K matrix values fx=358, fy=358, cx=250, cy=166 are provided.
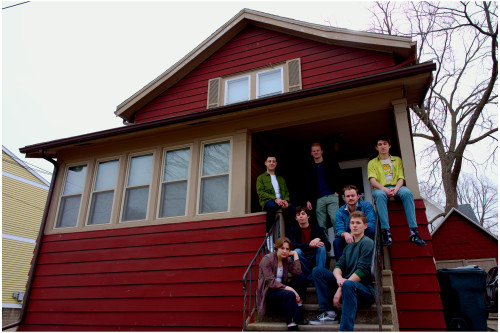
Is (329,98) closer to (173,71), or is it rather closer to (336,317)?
(336,317)

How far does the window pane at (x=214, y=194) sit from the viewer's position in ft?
20.8

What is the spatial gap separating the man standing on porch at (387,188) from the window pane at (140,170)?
14.0 feet

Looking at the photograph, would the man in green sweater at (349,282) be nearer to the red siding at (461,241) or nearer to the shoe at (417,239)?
the shoe at (417,239)

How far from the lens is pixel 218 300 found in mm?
5660

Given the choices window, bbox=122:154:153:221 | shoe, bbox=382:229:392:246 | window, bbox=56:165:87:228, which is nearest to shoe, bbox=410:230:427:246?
shoe, bbox=382:229:392:246

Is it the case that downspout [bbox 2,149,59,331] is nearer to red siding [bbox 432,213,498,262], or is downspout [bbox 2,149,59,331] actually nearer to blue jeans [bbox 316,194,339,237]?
blue jeans [bbox 316,194,339,237]

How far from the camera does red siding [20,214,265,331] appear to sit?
18.8 ft

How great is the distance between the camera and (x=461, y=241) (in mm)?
10703

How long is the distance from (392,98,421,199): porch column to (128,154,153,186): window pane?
4.61 meters

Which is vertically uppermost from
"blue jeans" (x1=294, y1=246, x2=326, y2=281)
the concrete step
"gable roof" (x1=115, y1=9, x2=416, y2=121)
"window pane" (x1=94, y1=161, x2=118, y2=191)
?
"gable roof" (x1=115, y1=9, x2=416, y2=121)

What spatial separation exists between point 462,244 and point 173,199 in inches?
351

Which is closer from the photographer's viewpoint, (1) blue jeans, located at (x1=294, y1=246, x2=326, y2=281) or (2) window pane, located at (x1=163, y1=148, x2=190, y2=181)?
(1) blue jeans, located at (x1=294, y1=246, x2=326, y2=281)

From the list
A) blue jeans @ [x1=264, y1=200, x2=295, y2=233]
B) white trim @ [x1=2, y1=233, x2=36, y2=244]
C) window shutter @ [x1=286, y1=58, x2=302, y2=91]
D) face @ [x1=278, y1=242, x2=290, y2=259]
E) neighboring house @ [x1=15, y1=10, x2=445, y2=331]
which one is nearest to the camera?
face @ [x1=278, y1=242, x2=290, y2=259]

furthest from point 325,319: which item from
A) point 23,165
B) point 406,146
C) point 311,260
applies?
point 23,165
